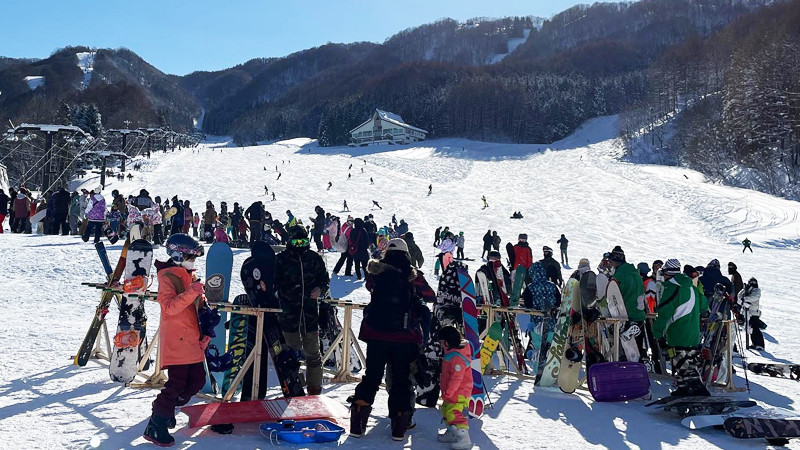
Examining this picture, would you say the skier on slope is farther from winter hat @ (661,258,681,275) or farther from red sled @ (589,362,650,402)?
red sled @ (589,362,650,402)

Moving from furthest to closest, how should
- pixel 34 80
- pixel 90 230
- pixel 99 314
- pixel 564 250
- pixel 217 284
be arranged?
pixel 34 80, pixel 564 250, pixel 90 230, pixel 99 314, pixel 217 284

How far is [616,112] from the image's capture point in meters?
113

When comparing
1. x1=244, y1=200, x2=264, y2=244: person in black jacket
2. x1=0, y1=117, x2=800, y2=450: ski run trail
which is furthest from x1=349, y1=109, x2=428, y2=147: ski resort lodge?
x1=244, y1=200, x2=264, y2=244: person in black jacket

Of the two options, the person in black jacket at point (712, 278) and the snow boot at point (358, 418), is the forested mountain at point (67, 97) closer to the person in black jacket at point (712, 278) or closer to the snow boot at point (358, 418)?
the person in black jacket at point (712, 278)

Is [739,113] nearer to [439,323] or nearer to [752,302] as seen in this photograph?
[752,302]

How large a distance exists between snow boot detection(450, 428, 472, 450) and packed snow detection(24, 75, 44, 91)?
587 ft

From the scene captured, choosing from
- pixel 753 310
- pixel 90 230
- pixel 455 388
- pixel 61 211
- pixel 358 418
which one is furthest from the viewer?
pixel 61 211

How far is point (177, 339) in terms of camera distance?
4.43 meters

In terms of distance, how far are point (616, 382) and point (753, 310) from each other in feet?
21.3

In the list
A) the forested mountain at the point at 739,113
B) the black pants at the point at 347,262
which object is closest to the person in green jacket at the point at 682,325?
Result: the black pants at the point at 347,262

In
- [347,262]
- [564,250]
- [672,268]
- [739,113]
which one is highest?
[739,113]

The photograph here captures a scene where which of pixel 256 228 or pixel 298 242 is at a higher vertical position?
pixel 298 242

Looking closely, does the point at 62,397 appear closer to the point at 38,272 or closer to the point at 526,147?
the point at 38,272

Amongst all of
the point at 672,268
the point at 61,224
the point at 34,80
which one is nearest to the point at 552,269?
the point at 672,268
